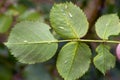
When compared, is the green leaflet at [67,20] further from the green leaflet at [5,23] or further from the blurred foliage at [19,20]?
the green leaflet at [5,23]

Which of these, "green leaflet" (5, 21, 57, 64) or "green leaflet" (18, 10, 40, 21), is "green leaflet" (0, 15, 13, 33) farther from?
"green leaflet" (5, 21, 57, 64)

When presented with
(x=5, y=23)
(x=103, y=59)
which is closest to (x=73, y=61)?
(x=103, y=59)

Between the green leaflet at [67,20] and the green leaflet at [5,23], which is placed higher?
the green leaflet at [67,20]

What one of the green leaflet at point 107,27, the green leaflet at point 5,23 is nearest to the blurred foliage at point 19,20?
the green leaflet at point 5,23

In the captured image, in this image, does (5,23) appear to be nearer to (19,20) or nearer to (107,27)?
(19,20)

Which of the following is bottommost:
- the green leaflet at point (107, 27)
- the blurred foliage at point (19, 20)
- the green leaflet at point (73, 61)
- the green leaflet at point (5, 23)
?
the blurred foliage at point (19, 20)

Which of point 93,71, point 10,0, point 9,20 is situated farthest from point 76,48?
point 10,0
